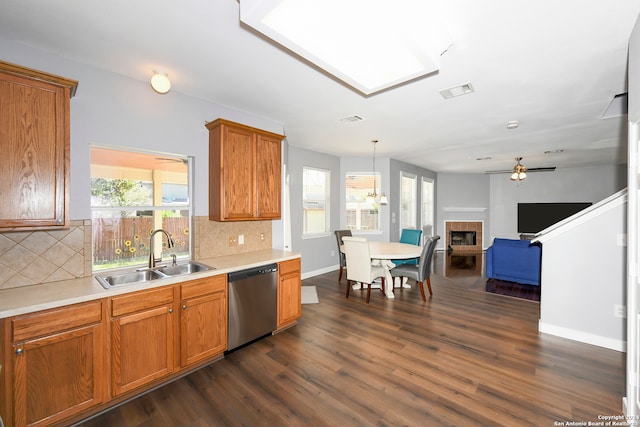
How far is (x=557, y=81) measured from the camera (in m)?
2.78

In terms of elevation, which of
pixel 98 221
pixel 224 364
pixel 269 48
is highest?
pixel 269 48

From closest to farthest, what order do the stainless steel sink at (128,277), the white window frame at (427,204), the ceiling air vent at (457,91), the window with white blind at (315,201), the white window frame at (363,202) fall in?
the stainless steel sink at (128,277) → the ceiling air vent at (457,91) → the window with white blind at (315,201) → the white window frame at (363,202) → the white window frame at (427,204)

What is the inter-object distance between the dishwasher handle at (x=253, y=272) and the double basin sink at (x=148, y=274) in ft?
0.74

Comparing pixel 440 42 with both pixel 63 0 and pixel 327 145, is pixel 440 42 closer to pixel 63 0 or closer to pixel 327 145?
pixel 63 0

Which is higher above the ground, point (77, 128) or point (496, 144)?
point (496, 144)

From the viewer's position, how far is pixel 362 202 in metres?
6.79

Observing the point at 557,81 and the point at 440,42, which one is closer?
the point at 440,42

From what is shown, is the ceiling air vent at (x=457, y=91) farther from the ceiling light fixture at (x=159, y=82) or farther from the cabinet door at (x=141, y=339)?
the cabinet door at (x=141, y=339)

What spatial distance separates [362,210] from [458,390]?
477 cm

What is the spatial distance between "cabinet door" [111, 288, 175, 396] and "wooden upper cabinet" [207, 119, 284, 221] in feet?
3.57

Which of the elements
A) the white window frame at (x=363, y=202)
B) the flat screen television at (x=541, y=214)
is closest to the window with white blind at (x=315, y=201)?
the white window frame at (x=363, y=202)

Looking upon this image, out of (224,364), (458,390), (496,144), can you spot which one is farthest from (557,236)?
(224,364)

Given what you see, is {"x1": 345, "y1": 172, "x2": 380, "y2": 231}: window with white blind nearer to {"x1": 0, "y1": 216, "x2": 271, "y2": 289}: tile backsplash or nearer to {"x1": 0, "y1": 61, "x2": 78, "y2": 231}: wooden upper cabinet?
{"x1": 0, "y1": 216, "x2": 271, "y2": 289}: tile backsplash

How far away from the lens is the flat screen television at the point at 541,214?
857cm
